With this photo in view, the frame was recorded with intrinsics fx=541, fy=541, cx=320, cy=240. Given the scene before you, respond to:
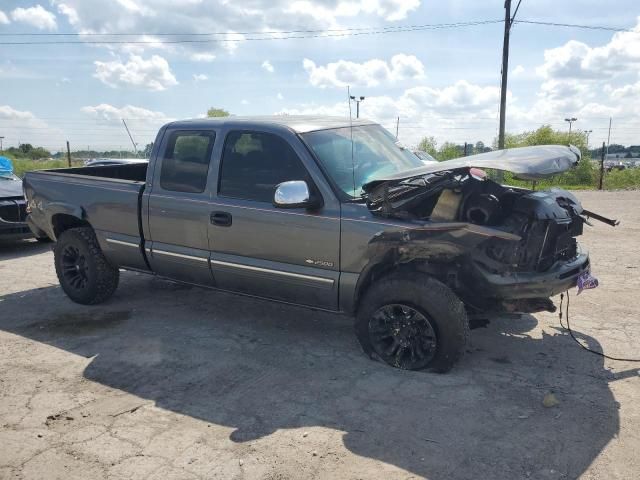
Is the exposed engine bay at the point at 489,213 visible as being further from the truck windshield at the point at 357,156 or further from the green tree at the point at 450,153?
the green tree at the point at 450,153

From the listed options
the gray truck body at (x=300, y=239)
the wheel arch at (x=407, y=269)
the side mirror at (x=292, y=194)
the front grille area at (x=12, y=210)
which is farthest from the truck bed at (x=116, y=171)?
the wheel arch at (x=407, y=269)

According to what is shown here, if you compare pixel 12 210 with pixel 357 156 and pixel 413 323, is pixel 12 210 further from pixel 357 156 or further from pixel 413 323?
pixel 413 323

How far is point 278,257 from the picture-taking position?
4410 millimetres

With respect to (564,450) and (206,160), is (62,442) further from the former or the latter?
(564,450)

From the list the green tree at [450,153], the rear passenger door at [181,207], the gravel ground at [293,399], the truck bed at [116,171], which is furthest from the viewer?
the green tree at [450,153]

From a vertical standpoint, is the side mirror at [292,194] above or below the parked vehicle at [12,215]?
above

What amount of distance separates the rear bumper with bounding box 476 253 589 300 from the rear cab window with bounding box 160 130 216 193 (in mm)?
2538

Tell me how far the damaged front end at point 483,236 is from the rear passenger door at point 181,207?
1.61 m

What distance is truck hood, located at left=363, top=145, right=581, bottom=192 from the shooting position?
3650 millimetres

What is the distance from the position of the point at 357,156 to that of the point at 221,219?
1275mm

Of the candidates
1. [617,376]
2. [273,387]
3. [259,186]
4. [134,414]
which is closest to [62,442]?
[134,414]

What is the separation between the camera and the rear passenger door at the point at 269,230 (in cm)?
419

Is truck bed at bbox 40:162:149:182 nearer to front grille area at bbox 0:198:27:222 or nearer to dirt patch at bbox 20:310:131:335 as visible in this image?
dirt patch at bbox 20:310:131:335

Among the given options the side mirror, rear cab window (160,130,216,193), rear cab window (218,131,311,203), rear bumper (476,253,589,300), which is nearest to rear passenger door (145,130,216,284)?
rear cab window (160,130,216,193)
